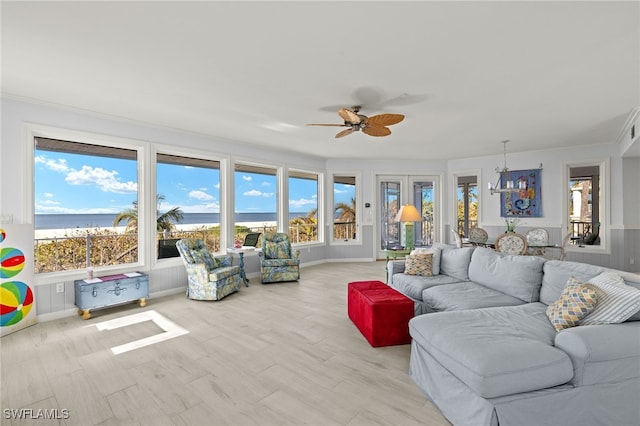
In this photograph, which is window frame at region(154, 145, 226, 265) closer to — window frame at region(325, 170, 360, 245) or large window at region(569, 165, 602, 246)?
window frame at region(325, 170, 360, 245)

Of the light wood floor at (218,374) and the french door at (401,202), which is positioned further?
the french door at (401,202)

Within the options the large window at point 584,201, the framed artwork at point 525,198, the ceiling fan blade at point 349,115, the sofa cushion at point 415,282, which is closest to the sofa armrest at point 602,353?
the sofa cushion at point 415,282

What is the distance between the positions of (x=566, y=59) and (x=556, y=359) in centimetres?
259

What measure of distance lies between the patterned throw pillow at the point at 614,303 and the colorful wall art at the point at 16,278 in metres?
5.46

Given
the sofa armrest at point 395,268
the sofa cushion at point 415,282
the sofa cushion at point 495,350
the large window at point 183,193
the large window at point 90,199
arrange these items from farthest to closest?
the large window at point 183,193 → the large window at point 90,199 → the sofa armrest at point 395,268 → the sofa cushion at point 415,282 → the sofa cushion at point 495,350

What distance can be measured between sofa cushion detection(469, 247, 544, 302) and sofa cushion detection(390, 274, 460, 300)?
0.34 metres

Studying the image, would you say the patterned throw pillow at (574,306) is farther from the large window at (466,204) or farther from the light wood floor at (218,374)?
the large window at (466,204)

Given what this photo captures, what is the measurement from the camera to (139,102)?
3777 mm

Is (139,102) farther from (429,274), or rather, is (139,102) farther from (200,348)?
(429,274)

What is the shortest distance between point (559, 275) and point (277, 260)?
13.8ft

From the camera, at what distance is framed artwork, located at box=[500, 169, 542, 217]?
22.8 ft

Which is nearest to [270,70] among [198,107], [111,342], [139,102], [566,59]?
[198,107]

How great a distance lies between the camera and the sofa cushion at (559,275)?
2.57m

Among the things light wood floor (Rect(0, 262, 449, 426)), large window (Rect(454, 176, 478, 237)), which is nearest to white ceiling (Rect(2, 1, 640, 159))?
light wood floor (Rect(0, 262, 449, 426))
